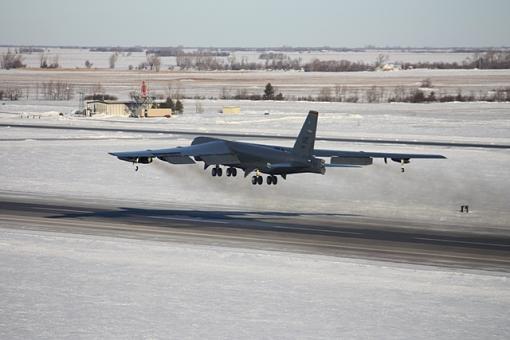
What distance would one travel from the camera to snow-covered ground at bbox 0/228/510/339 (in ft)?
96.6

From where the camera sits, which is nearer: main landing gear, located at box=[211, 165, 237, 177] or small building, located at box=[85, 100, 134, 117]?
main landing gear, located at box=[211, 165, 237, 177]

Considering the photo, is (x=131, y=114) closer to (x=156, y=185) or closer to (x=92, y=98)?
(x=92, y=98)

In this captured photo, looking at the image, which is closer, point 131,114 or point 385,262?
point 385,262

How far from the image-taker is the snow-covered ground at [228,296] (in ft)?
96.6

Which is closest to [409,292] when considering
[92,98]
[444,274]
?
[444,274]

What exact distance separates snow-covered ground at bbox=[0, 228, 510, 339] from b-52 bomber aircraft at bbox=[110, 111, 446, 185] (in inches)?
513

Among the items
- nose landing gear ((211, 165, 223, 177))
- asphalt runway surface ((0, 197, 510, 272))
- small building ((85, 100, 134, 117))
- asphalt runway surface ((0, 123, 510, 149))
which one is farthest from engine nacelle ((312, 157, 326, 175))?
small building ((85, 100, 134, 117))

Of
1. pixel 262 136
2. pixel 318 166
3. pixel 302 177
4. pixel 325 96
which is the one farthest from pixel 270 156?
pixel 325 96

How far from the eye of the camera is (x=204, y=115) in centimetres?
12144

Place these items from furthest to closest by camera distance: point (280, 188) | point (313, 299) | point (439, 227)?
point (280, 188)
point (439, 227)
point (313, 299)

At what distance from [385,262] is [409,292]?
4.89 m

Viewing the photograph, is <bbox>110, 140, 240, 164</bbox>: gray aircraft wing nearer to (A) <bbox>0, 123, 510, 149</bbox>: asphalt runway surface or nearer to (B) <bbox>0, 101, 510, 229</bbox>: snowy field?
(B) <bbox>0, 101, 510, 229</bbox>: snowy field

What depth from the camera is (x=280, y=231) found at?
4691 cm

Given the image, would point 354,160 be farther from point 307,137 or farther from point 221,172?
point 221,172
